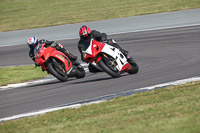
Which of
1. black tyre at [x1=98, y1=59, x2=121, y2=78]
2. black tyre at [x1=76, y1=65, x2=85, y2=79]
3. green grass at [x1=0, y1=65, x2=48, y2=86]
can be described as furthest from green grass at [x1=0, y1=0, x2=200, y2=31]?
black tyre at [x1=98, y1=59, x2=121, y2=78]

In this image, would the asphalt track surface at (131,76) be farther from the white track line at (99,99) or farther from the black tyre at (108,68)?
the white track line at (99,99)

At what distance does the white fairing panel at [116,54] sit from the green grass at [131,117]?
2683 mm

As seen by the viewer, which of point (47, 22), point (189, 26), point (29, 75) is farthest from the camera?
point (47, 22)

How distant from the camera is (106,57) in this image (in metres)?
11.4

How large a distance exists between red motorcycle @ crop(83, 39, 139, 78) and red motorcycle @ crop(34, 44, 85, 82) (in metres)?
1.11

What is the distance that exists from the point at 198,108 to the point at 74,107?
8.79ft

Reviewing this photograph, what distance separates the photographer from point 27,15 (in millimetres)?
29688

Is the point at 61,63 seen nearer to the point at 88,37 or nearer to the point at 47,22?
the point at 88,37

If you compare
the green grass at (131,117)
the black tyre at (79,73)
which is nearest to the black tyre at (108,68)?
the black tyre at (79,73)

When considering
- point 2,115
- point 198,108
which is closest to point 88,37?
point 2,115

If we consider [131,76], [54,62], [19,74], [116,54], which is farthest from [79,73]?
[19,74]

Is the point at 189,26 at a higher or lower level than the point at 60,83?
lower

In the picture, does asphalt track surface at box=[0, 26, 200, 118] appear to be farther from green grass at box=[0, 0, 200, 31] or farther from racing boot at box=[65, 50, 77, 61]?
green grass at box=[0, 0, 200, 31]

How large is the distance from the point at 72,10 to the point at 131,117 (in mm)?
23188
